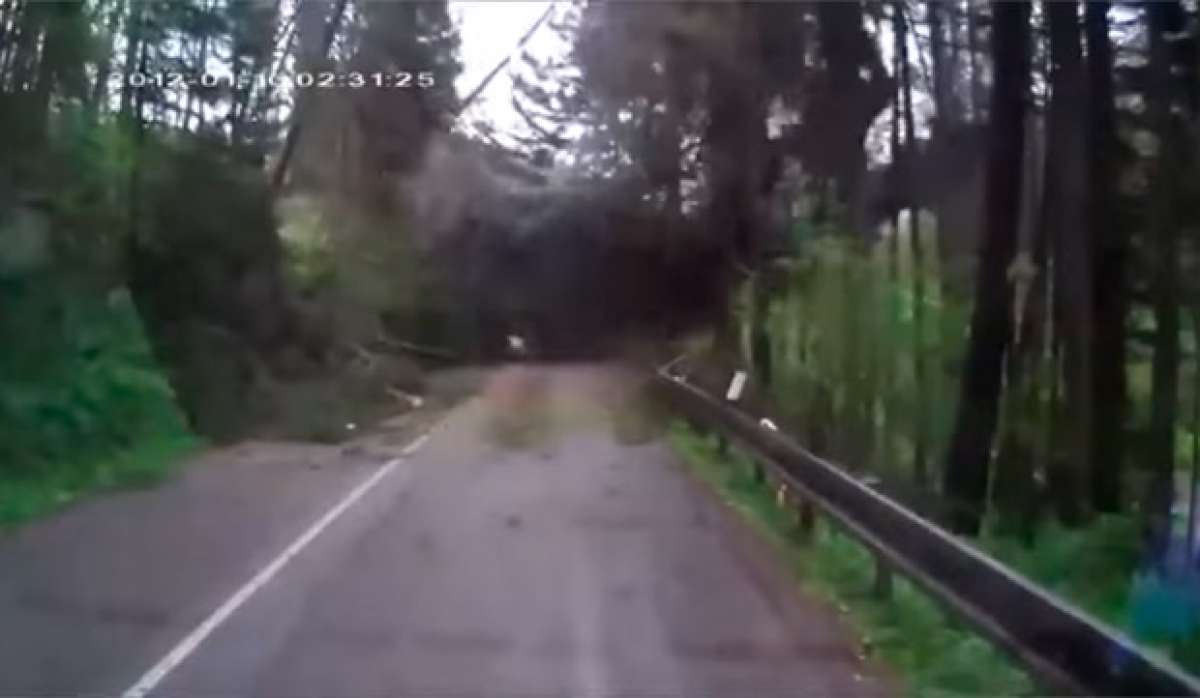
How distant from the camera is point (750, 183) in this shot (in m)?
27.5

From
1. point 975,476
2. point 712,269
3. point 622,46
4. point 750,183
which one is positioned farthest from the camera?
point 712,269

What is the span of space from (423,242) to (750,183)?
13.1m

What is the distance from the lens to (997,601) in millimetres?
9828

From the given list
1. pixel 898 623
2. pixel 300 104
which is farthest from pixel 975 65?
pixel 300 104

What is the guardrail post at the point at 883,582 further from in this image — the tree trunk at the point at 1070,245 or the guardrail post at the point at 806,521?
the guardrail post at the point at 806,521

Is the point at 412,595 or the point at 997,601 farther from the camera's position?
the point at 412,595

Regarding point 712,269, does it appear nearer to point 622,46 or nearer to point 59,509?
point 622,46

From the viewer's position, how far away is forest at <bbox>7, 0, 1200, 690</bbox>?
15.6 metres

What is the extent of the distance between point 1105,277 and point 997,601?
6861 mm

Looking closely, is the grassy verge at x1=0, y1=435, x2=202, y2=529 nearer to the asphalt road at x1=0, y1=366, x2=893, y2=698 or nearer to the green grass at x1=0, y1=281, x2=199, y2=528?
the green grass at x1=0, y1=281, x2=199, y2=528

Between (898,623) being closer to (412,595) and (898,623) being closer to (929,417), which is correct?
(412,595)

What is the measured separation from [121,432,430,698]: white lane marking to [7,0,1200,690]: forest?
282cm

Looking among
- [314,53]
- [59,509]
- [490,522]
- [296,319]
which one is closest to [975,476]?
[490,522]

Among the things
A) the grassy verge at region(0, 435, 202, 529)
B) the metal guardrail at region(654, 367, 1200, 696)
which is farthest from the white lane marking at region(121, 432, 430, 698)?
the metal guardrail at region(654, 367, 1200, 696)
